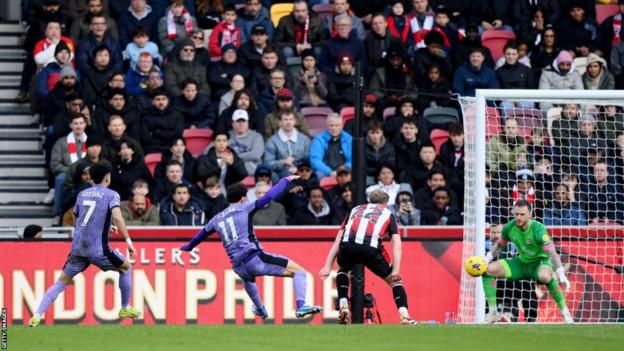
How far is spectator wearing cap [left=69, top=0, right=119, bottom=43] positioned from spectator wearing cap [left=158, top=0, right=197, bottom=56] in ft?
2.32

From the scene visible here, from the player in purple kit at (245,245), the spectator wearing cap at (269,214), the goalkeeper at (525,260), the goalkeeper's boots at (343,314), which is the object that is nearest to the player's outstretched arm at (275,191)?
the player in purple kit at (245,245)

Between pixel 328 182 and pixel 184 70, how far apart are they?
3.03m

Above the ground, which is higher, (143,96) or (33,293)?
(143,96)

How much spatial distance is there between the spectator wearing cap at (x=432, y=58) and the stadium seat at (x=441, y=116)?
53 centimetres

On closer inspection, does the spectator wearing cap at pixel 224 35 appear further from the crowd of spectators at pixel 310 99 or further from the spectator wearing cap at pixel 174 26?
the spectator wearing cap at pixel 174 26

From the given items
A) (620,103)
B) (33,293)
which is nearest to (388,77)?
(620,103)

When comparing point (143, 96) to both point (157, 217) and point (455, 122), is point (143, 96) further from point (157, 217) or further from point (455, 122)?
point (455, 122)

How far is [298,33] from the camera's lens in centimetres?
2498

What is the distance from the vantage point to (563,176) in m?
21.4

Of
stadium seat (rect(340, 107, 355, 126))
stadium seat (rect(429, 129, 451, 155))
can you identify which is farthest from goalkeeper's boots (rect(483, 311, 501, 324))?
stadium seat (rect(340, 107, 355, 126))

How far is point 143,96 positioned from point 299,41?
2.92 meters

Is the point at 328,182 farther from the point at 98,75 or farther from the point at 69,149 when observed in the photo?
the point at 98,75

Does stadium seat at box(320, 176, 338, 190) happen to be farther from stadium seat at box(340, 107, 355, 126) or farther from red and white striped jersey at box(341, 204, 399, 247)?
red and white striped jersey at box(341, 204, 399, 247)

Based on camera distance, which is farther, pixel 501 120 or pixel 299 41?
pixel 299 41
